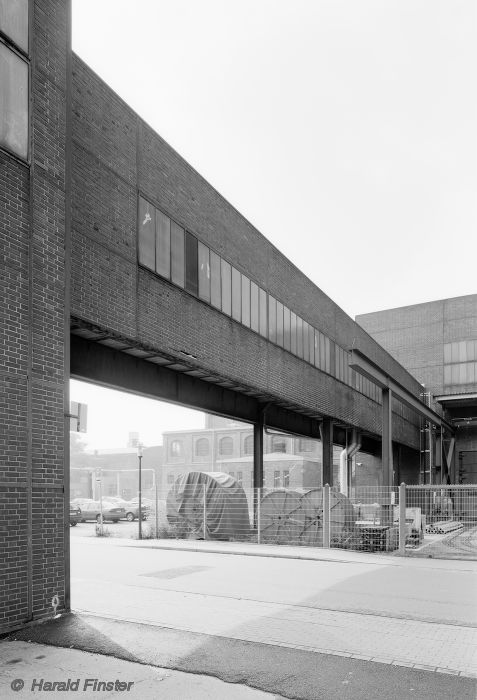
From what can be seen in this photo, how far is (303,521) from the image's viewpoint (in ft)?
63.4

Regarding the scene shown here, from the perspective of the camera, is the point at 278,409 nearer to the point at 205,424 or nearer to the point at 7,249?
the point at 7,249

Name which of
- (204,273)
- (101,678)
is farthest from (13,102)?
(204,273)

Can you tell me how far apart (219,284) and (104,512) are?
77.0 feet

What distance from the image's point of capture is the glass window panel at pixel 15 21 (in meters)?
8.90

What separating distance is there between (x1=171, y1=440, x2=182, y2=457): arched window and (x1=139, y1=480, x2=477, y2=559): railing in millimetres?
49013

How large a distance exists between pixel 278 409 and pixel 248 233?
A: 27.0 feet

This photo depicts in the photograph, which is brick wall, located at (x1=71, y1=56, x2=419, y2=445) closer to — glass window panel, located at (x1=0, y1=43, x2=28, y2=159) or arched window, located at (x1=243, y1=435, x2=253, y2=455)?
glass window panel, located at (x1=0, y1=43, x2=28, y2=159)

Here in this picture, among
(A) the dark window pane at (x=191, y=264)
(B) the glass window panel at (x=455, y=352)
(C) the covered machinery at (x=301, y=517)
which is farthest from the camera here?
(B) the glass window panel at (x=455, y=352)

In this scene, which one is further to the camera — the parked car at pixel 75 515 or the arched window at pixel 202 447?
the arched window at pixel 202 447

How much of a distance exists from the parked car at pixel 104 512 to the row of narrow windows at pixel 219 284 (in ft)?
55.0

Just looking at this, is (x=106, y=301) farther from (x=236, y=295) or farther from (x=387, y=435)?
(x=387, y=435)

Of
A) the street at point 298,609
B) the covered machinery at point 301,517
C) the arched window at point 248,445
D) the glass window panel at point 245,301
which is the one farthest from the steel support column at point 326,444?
the arched window at point 248,445

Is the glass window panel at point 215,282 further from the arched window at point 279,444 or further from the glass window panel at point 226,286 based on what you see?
the arched window at point 279,444

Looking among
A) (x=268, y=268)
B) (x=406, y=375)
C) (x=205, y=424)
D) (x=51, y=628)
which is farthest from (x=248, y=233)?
(x=205, y=424)
